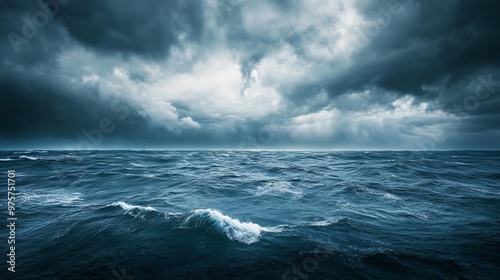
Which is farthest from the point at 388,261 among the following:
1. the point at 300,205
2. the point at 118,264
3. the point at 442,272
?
the point at 118,264

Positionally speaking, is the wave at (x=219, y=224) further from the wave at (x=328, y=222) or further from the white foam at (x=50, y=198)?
the white foam at (x=50, y=198)

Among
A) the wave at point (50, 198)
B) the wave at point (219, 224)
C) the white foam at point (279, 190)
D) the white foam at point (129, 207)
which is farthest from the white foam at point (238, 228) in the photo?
the wave at point (50, 198)

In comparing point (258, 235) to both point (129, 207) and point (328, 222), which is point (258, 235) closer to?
point (328, 222)

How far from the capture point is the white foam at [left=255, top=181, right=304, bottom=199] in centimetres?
2041

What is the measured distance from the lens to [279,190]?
72.7 ft

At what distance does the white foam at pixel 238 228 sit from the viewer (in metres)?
10.7

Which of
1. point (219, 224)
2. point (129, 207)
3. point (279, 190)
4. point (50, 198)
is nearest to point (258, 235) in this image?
point (219, 224)

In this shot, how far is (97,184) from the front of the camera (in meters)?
24.6

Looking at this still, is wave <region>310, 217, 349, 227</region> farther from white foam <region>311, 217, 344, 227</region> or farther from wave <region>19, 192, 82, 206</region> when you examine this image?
wave <region>19, 192, 82, 206</region>

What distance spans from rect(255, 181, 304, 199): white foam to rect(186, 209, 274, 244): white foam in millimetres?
7832

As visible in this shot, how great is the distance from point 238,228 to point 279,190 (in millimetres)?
10991

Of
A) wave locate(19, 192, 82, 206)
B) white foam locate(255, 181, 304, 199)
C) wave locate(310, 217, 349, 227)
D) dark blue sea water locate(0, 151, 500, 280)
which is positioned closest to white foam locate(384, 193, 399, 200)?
dark blue sea water locate(0, 151, 500, 280)

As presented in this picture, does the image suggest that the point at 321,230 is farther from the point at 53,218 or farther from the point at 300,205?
the point at 53,218

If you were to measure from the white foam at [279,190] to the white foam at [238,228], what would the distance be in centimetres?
783
